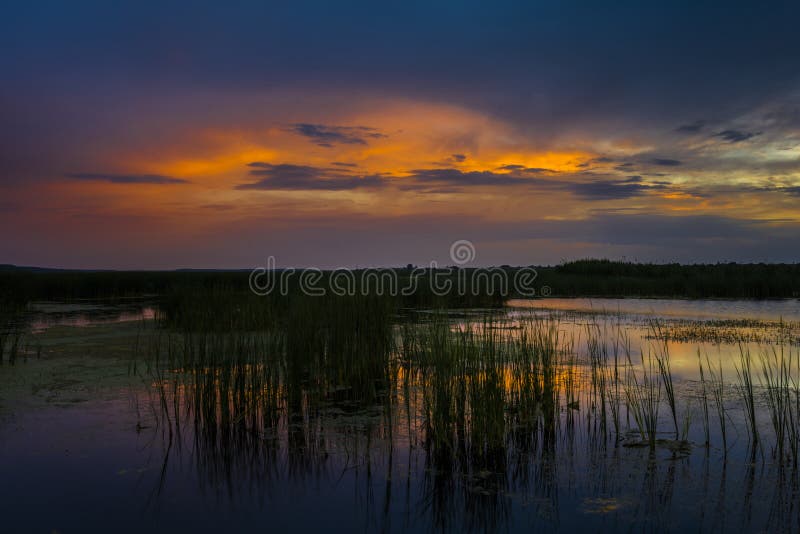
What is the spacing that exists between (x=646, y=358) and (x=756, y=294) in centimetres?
1847

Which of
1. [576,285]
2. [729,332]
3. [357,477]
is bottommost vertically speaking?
[357,477]

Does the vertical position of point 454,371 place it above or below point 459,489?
above

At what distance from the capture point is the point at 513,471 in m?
5.20

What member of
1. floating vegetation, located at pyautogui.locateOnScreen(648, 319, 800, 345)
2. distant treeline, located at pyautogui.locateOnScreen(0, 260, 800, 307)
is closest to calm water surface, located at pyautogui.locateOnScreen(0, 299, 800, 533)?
floating vegetation, located at pyautogui.locateOnScreen(648, 319, 800, 345)

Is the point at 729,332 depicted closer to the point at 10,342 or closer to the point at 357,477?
the point at 357,477

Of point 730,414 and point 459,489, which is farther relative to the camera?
point 730,414

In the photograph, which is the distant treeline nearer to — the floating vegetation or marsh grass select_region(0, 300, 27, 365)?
marsh grass select_region(0, 300, 27, 365)

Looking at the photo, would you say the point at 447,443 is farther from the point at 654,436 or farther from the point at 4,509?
the point at 4,509

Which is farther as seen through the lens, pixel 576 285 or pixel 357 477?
pixel 576 285

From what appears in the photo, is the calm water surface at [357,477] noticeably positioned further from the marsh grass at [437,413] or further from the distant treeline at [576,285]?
the distant treeline at [576,285]

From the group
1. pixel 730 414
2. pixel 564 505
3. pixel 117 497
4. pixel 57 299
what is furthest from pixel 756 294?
pixel 57 299

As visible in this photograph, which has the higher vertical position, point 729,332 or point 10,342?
point 729,332

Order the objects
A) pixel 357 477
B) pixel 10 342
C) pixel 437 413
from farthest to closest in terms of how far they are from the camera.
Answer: pixel 10 342, pixel 437 413, pixel 357 477

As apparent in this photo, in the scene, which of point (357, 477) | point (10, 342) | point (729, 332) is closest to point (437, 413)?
point (357, 477)
